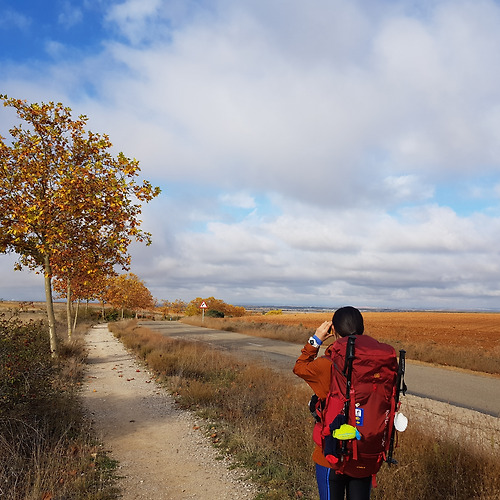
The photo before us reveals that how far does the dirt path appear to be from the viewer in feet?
16.5

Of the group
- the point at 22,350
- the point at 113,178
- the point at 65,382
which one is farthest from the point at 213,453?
the point at 113,178

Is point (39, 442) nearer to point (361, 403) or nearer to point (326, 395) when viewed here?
point (326, 395)

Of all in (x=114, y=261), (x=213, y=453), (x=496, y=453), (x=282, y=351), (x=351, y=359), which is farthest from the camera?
(x=282, y=351)

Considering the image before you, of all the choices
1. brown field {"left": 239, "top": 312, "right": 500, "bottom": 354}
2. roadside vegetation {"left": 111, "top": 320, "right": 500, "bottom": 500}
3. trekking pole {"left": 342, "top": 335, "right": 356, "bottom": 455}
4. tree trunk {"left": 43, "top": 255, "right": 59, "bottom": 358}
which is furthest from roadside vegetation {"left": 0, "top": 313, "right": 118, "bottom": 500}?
brown field {"left": 239, "top": 312, "right": 500, "bottom": 354}

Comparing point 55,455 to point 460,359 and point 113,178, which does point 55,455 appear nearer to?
point 113,178

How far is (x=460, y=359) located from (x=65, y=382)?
1570cm

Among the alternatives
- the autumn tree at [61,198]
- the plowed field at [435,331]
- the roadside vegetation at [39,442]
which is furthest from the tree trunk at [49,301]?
the plowed field at [435,331]

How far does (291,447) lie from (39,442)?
3560mm

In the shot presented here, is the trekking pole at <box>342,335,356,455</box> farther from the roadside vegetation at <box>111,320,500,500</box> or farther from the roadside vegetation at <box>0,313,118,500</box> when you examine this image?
the roadside vegetation at <box>0,313,118,500</box>

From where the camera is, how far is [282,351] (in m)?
20.1

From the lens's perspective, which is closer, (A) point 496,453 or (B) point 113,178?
(A) point 496,453

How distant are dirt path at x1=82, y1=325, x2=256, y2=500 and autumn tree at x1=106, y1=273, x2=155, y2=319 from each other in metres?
43.3

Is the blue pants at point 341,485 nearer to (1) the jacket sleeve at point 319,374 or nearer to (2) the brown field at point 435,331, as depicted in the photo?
(1) the jacket sleeve at point 319,374

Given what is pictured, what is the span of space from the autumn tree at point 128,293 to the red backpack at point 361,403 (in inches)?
2027
